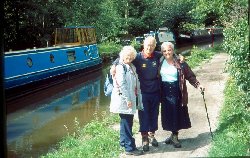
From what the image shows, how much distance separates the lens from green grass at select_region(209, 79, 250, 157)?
5.05 meters

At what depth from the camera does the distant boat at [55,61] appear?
13.4 m

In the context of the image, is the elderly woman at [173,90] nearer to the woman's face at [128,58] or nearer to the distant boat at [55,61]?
the woman's face at [128,58]

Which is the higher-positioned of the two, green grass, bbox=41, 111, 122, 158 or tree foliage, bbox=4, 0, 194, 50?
tree foliage, bbox=4, 0, 194, 50

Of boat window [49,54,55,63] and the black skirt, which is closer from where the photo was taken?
the black skirt

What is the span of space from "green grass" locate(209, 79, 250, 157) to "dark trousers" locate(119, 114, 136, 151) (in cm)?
115

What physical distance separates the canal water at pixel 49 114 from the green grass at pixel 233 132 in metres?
3.31

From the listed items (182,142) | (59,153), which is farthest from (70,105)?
(182,142)

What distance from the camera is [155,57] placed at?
576 cm

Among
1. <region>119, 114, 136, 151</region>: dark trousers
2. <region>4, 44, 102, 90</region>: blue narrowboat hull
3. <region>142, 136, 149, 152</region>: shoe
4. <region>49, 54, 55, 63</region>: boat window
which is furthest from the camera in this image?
<region>49, 54, 55, 63</region>: boat window

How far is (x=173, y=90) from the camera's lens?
5848 mm

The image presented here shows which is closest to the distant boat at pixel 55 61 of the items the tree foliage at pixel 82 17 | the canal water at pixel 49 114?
the canal water at pixel 49 114

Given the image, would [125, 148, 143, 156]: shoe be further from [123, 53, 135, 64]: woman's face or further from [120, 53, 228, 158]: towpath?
[123, 53, 135, 64]: woman's face

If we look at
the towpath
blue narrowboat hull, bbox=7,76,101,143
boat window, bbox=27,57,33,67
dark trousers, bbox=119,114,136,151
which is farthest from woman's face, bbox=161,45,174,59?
boat window, bbox=27,57,33,67

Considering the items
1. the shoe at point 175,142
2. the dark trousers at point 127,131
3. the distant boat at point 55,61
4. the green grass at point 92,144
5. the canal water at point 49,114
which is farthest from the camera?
the distant boat at point 55,61
